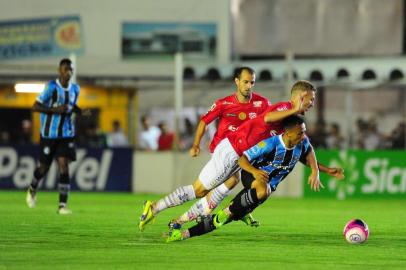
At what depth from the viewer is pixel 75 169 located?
86.0 feet

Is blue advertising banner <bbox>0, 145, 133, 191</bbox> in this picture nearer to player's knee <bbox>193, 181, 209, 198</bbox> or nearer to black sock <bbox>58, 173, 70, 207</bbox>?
black sock <bbox>58, 173, 70, 207</bbox>

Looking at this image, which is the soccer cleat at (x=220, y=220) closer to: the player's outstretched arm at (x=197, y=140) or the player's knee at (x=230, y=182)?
the player's knee at (x=230, y=182)

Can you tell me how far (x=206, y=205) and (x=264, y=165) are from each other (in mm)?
1192

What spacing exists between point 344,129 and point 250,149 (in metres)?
23.2

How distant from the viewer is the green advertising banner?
2536 centimetres

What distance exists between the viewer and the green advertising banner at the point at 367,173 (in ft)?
83.2

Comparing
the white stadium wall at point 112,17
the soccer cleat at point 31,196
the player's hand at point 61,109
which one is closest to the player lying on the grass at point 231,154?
the player's hand at point 61,109

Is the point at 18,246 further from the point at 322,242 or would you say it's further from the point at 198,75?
the point at 198,75

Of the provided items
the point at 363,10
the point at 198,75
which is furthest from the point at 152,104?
the point at 363,10

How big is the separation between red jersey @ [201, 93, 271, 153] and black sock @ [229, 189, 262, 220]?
98.5 inches

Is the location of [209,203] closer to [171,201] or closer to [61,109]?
[171,201]

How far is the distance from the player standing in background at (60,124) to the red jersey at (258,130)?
5.37 m

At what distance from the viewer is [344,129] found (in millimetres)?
35156

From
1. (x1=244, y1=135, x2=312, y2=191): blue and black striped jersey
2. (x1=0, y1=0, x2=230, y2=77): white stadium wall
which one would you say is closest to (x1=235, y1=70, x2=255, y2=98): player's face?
(x1=244, y1=135, x2=312, y2=191): blue and black striped jersey
